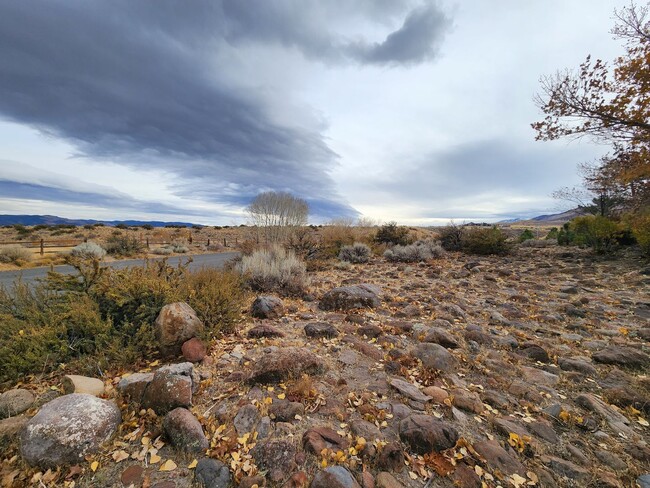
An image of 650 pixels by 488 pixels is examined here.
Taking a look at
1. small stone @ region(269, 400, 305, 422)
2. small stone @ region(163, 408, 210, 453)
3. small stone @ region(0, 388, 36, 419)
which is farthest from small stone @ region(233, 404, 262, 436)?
small stone @ region(0, 388, 36, 419)

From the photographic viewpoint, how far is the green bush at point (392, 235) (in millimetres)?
15658

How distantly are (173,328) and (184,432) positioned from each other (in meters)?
1.60

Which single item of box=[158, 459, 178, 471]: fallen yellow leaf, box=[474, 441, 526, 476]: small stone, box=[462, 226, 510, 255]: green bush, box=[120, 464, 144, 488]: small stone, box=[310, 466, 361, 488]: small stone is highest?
box=[462, 226, 510, 255]: green bush

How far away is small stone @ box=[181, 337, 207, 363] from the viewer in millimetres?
3457

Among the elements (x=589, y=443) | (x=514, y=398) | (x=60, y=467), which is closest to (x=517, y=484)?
(x=589, y=443)

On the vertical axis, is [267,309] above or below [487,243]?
below

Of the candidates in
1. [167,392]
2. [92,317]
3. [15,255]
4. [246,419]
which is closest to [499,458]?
[246,419]

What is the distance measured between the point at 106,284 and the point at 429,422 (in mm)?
4444

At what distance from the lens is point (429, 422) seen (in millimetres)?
2344

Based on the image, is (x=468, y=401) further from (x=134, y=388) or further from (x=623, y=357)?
(x=134, y=388)

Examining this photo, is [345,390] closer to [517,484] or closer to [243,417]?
[243,417]

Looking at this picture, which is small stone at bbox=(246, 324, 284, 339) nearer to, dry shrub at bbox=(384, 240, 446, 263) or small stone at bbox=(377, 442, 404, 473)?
small stone at bbox=(377, 442, 404, 473)

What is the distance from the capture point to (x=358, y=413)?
8.64ft

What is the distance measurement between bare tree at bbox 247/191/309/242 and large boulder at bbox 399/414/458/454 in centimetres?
1298
